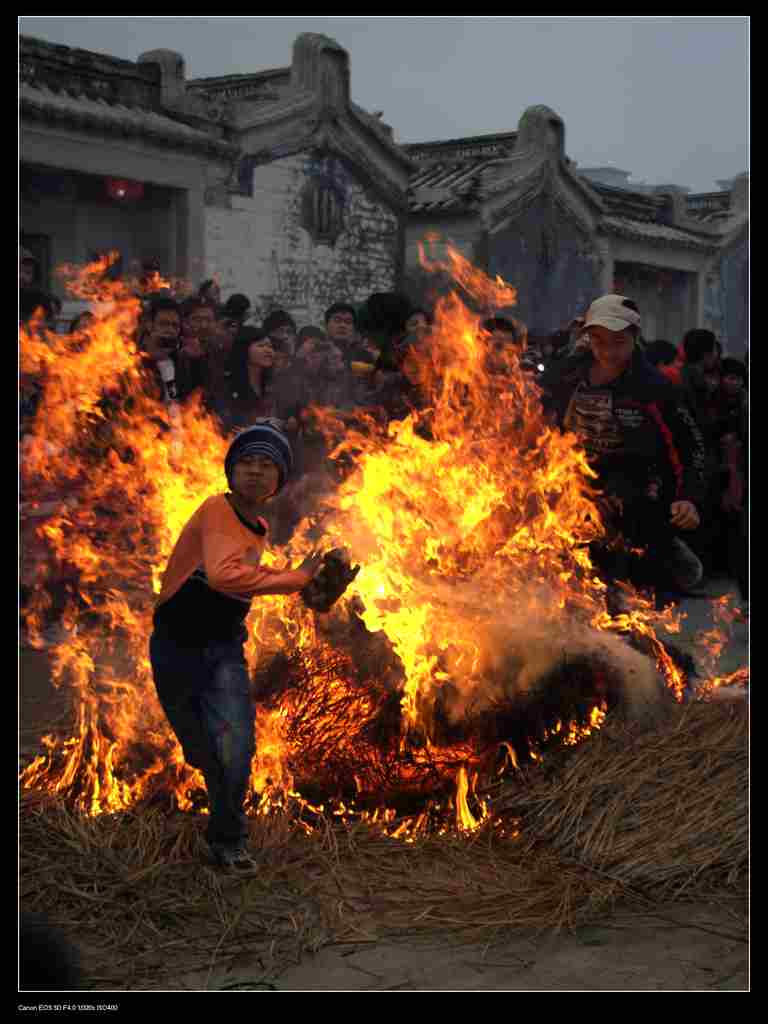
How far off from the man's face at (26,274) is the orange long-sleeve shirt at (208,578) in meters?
4.81

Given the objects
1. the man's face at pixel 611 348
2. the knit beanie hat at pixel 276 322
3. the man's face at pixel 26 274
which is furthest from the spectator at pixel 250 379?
the man's face at pixel 611 348

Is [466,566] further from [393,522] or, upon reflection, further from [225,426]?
[225,426]

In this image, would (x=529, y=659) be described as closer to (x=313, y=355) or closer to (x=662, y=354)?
(x=313, y=355)

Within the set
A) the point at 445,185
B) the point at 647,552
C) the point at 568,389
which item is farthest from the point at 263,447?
the point at 445,185

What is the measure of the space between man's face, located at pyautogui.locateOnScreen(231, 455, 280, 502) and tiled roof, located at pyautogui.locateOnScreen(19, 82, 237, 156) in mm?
8884

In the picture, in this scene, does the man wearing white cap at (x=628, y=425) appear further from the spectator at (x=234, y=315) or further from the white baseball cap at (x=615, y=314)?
the spectator at (x=234, y=315)

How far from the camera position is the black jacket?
22.6 feet

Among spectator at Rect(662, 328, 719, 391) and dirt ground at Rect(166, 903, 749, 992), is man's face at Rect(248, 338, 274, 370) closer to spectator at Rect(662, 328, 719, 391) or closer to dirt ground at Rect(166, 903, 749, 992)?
spectator at Rect(662, 328, 719, 391)

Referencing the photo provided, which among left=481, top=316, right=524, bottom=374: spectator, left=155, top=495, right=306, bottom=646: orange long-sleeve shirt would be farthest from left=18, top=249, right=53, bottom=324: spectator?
left=155, top=495, right=306, bottom=646: orange long-sleeve shirt

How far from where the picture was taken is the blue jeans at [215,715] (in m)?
4.45

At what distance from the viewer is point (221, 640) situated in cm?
455
